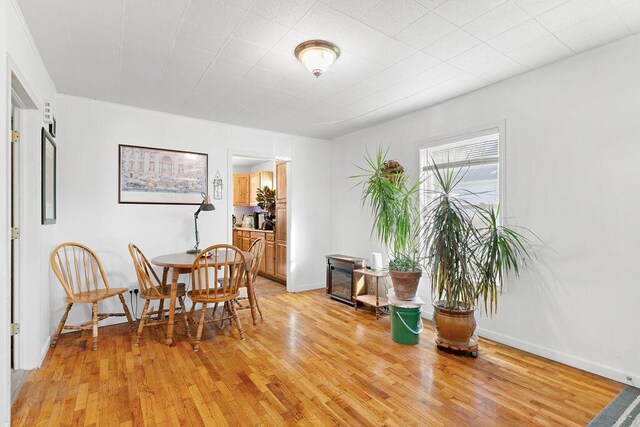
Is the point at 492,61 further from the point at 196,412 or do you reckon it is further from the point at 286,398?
the point at 196,412

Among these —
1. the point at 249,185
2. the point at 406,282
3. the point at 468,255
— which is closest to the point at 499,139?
the point at 468,255

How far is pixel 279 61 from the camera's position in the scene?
2.60 m

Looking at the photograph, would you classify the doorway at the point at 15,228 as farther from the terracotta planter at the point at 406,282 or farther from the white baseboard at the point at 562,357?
the white baseboard at the point at 562,357

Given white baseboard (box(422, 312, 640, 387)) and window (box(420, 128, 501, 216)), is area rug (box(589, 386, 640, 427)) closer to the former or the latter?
white baseboard (box(422, 312, 640, 387))

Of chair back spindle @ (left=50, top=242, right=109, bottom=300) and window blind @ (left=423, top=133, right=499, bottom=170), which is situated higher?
window blind @ (left=423, top=133, right=499, bottom=170)

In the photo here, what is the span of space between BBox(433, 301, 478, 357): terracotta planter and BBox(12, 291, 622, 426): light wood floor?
98mm

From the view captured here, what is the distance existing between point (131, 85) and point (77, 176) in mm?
1184

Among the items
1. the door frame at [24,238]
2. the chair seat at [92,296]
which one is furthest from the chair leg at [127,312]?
the door frame at [24,238]

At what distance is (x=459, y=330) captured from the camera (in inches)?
108

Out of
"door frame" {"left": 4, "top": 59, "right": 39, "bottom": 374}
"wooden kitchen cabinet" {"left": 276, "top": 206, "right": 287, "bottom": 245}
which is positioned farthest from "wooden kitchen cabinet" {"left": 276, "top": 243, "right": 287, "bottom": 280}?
"door frame" {"left": 4, "top": 59, "right": 39, "bottom": 374}

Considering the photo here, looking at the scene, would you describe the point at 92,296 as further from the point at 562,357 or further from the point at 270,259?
the point at 562,357

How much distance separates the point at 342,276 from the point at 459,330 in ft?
6.28

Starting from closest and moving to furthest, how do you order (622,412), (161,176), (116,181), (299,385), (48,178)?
(622,412)
(299,385)
(48,178)
(116,181)
(161,176)

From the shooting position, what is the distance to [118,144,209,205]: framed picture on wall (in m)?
3.64
